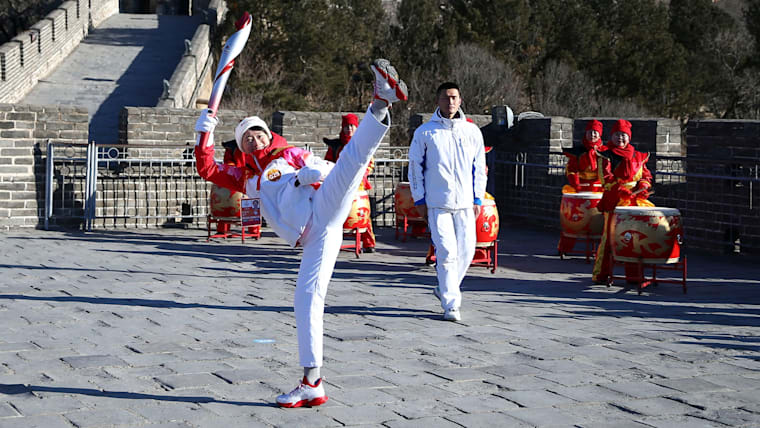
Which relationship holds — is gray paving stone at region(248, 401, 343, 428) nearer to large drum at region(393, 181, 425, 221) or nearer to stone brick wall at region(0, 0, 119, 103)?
large drum at region(393, 181, 425, 221)

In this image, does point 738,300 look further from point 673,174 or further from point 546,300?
point 673,174

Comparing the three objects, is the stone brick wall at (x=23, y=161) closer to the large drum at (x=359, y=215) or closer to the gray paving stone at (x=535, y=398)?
the large drum at (x=359, y=215)

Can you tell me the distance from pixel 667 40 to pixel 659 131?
35.0 metres

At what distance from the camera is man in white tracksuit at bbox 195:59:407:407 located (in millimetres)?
5738

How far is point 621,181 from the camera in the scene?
1048 cm

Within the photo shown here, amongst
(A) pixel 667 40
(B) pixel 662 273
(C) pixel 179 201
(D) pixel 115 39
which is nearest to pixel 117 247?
(C) pixel 179 201

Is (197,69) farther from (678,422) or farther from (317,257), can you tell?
(678,422)

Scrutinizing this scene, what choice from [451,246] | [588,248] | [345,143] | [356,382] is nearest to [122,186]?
[345,143]

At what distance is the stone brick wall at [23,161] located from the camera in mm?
15617

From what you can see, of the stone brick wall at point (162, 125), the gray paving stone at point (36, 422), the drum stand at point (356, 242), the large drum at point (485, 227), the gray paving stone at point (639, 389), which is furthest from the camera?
the stone brick wall at point (162, 125)

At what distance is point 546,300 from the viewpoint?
9.77m

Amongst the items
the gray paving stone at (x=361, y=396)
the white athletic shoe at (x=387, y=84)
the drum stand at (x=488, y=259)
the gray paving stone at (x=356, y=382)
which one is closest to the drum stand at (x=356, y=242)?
the drum stand at (x=488, y=259)

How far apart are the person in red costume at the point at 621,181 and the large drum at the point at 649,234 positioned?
0.24 m

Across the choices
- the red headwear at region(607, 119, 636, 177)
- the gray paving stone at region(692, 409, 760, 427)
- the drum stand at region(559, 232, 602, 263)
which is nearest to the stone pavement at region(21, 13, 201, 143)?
the drum stand at region(559, 232, 602, 263)
